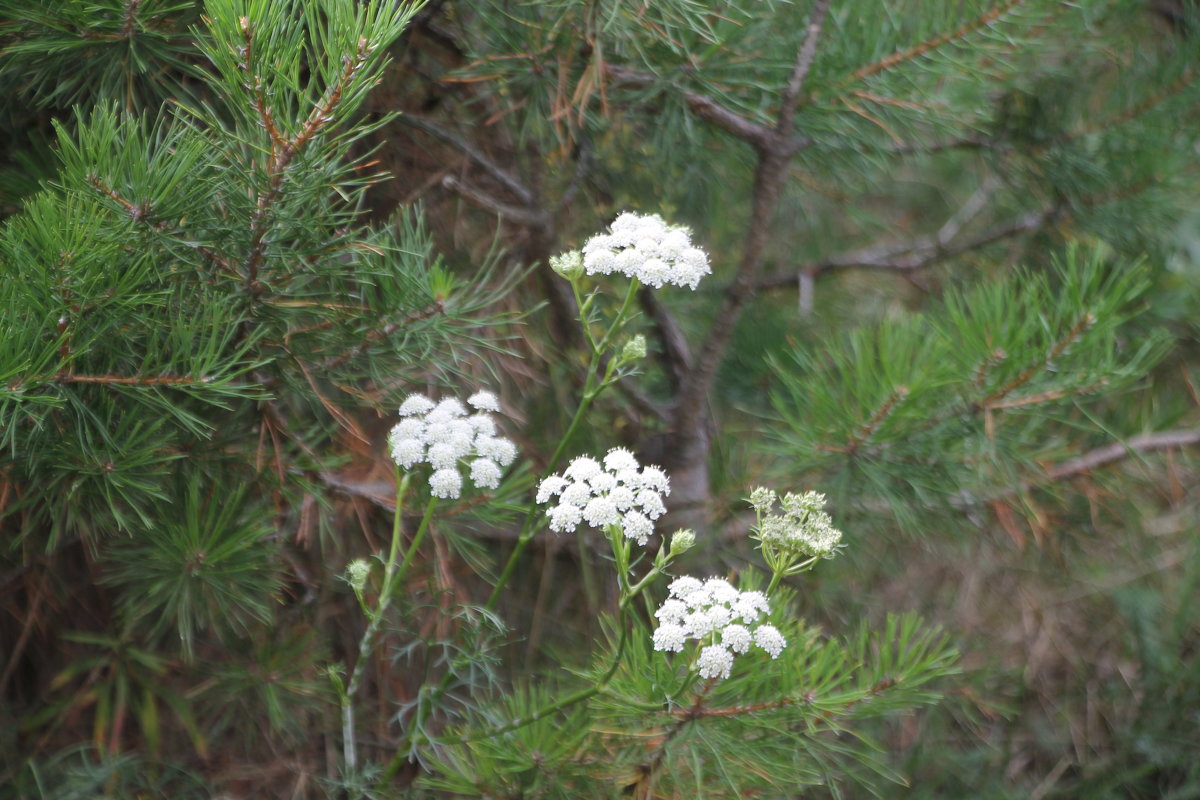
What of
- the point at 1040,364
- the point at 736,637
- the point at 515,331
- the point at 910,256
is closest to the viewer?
the point at 736,637

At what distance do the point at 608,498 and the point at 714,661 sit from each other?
0.13m

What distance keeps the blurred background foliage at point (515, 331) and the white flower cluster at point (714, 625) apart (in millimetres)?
209

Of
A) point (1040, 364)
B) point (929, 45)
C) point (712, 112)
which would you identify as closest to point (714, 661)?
point (1040, 364)

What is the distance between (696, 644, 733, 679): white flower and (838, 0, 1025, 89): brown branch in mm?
687

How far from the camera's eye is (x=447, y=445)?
788 mm

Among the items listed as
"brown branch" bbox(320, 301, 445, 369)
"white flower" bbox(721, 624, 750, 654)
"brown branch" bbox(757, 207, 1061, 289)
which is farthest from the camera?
"brown branch" bbox(757, 207, 1061, 289)

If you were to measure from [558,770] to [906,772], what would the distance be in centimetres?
84

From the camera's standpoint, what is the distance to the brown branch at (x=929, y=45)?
1099mm

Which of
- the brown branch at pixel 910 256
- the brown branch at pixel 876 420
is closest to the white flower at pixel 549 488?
the brown branch at pixel 876 420

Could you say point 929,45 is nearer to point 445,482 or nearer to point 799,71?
point 799,71

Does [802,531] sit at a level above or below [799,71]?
below

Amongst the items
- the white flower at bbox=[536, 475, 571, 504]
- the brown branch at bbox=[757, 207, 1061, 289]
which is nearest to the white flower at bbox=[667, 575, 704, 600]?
the white flower at bbox=[536, 475, 571, 504]

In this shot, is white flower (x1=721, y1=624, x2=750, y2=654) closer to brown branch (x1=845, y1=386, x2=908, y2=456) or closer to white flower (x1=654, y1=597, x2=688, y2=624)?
white flower (x1=654, y1=597, x2=688, y2=624)

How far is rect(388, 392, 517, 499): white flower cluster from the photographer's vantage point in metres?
0.78
